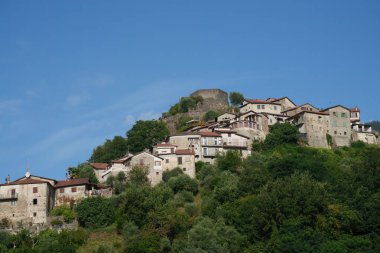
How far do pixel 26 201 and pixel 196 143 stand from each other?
2228 cm

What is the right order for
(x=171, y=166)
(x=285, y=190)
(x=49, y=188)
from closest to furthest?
(x=285, y=190), (x=49, y=188), (x=171, y=166)

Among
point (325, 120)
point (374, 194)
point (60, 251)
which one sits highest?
point (325, 120)

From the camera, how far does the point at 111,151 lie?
309 feet

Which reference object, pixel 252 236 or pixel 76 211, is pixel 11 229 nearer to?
pixel 76 211

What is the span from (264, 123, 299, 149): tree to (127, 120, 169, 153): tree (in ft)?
47.3

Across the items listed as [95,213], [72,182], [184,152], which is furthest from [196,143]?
[95,213]

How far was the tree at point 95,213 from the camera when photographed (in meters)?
69.2

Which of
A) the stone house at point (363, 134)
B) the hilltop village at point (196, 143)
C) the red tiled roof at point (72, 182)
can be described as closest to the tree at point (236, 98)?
the hilltop village at point (196, 143)

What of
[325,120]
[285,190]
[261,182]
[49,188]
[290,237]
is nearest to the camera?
[290,237]

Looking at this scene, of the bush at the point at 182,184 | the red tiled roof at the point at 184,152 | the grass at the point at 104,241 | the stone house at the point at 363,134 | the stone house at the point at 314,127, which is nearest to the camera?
the grass at the point at 104,241

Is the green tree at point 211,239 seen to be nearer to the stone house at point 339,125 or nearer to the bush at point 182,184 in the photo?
the bush at point 182,184

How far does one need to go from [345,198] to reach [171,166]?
24259 mm

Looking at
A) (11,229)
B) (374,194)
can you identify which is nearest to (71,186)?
(11,229)

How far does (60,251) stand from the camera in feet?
202
